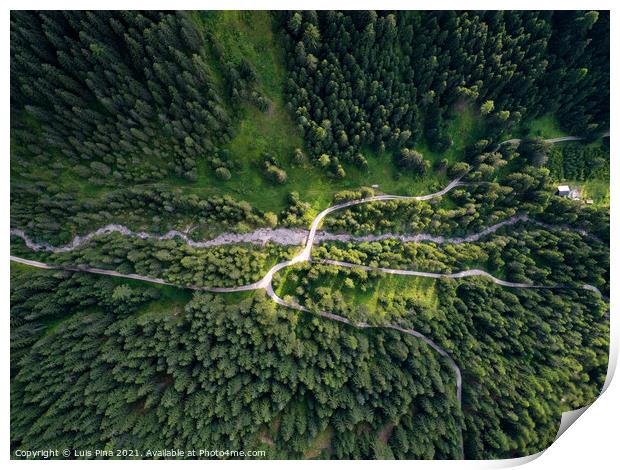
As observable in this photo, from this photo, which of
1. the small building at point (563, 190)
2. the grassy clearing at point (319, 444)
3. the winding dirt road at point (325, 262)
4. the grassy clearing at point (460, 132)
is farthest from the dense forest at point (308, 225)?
the small building at point (563, 190)

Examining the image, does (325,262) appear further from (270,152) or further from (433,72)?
(433,72)

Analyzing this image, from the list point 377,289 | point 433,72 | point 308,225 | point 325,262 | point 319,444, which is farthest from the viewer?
point 308,225

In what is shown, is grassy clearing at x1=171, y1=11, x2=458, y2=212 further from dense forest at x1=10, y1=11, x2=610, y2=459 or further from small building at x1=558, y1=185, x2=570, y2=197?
→ small building at x1=558, y1=185, x2=570, y2=197

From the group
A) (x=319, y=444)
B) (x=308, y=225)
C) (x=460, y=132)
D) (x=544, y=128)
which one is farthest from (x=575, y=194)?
(x=319, y=444)

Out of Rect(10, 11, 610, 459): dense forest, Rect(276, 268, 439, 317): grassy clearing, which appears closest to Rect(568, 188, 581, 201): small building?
Rect(10, 11, 610, 459): dense forest

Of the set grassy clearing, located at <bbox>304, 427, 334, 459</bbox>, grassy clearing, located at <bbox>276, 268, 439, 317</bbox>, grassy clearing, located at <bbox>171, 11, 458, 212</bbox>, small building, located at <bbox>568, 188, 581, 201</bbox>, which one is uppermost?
grassy clearing, located at <bbox>171, 11, 458, 212</bbox>

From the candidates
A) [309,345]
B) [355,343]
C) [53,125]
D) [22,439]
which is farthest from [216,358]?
[53,125]

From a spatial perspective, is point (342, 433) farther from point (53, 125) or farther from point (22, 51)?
point (22, 51)

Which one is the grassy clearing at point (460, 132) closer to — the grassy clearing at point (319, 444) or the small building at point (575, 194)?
the small building at point (575, 194)
